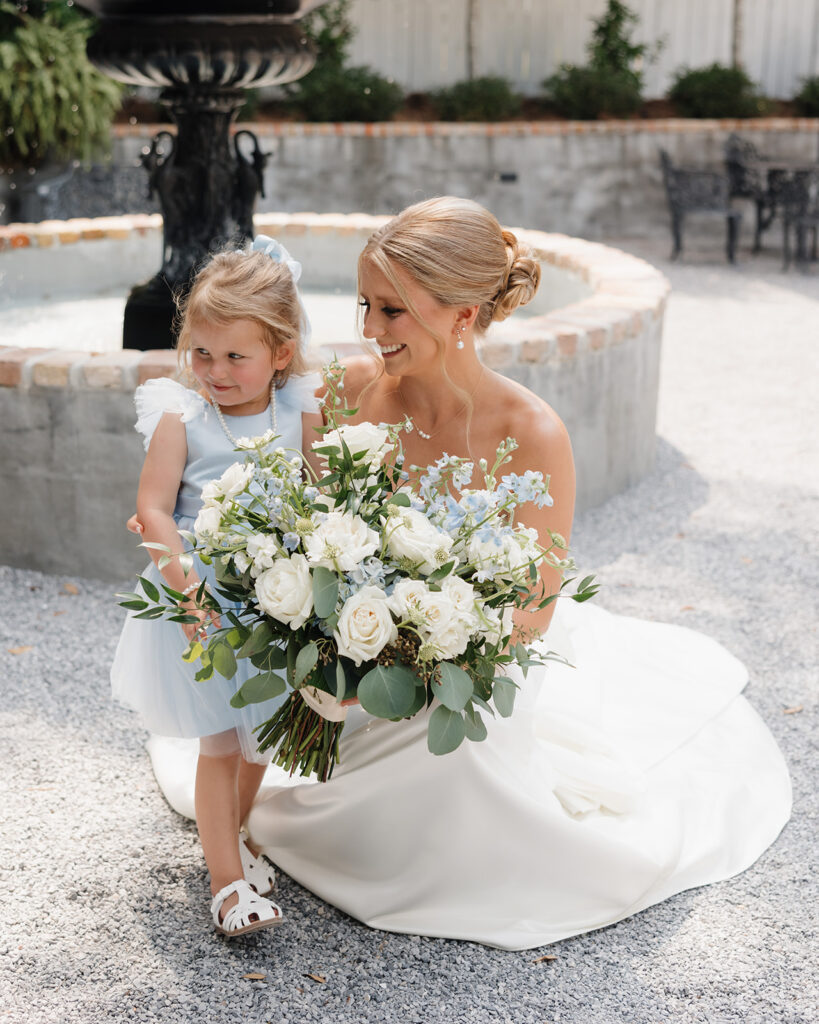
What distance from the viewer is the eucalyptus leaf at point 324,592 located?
1968mm

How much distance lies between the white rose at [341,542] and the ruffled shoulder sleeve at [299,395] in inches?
28.2

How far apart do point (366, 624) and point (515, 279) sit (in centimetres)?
96

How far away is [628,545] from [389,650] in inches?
109

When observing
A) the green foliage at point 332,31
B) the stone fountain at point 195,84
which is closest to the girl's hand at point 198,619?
the stone fountain at point 195,84

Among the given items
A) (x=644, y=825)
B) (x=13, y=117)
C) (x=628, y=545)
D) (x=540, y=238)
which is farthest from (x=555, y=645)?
(x=13, y=117)

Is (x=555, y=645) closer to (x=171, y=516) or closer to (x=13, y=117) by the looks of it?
(x=171, y=516)

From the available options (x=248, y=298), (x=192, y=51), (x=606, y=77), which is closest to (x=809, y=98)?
(x=606, y=77)

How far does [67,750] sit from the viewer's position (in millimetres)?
3277

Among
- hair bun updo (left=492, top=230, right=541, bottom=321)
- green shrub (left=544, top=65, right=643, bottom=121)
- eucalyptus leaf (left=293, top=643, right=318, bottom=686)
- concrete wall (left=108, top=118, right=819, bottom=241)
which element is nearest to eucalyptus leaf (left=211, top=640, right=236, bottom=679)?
eucalyptus leaf (left=293, top=643, right=318, bottom=686)

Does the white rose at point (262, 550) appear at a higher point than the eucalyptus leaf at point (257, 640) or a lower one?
higher

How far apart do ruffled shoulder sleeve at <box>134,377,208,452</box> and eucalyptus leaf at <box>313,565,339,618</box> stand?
2.40 feet

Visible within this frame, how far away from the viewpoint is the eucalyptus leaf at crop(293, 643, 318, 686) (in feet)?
6.66

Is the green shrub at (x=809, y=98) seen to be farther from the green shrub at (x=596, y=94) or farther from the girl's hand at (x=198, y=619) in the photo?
the girl's hand at (x=198, y=619)

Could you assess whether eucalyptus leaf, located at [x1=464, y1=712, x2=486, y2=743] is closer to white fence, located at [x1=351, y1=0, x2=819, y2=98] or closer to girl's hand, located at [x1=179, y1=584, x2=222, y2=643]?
girl's hand, located at [x1=179, y1=584, x2=222, y2=643]
